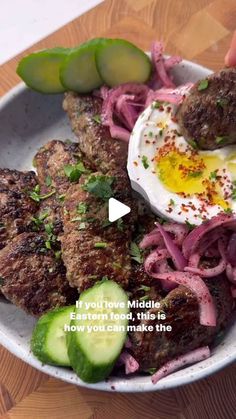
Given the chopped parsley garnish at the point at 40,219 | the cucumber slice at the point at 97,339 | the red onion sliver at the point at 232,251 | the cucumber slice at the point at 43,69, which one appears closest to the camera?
the cucumber slice at the point at 97,339

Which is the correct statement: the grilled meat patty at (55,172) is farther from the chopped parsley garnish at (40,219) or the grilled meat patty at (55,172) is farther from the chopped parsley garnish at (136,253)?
the chopped parsley garnish at (136,253)

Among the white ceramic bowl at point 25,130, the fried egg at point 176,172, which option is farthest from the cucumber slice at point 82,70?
the fried egg at point 176,172

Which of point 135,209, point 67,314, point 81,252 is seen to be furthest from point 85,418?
point 135,209

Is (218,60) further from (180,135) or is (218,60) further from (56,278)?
(56,278)

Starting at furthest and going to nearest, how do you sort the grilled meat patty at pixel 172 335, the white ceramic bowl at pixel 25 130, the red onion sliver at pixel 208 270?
the white ceramic bowl at pixel 25 130 < the red onion sliver at pixel 208 270 < the grilled meat patty at pixel 172 335

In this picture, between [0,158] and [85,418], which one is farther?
[0,158]

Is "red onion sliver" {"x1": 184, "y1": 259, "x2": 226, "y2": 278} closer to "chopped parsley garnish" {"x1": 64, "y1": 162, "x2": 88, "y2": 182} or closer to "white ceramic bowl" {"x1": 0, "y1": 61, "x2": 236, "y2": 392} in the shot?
"white ceramic bowl" {"x1": 0, "y1": 61, "x2": 236, "y2": 392}

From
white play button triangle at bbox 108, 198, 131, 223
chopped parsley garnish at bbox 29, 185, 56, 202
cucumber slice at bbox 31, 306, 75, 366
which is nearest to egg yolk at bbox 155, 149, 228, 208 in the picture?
white play button triangle at bbox 108, 198, 131, 223
